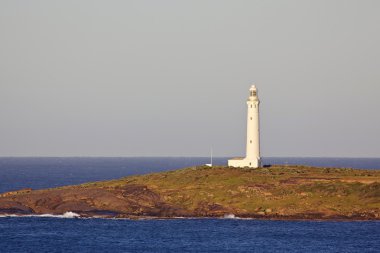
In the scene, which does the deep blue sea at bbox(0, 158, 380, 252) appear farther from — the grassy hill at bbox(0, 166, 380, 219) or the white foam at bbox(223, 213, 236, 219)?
the grassy hill at bbox(0, 166, 380, 219)

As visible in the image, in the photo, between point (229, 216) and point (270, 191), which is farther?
point (270, 191)

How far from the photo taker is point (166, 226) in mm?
114750

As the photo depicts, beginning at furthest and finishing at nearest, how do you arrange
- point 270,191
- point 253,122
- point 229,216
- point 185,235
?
1. point 253,122
2. point 270,191
3. point 229,216
4. point 185,235

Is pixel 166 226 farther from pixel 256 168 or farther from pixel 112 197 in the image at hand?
pixel 256 168

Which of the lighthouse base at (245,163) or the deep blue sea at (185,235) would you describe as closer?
the deep blue sea at (185,235)

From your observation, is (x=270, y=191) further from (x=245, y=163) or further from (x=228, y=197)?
(x=245, y=163)

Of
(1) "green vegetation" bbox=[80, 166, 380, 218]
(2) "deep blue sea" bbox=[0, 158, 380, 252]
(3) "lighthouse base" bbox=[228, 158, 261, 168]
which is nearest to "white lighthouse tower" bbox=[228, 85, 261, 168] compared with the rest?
(3) "lighthouse base" bbox=[228, 158, 261, 168]

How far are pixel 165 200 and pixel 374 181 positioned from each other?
3144cm

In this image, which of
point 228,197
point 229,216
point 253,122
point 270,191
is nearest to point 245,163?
point 253,122

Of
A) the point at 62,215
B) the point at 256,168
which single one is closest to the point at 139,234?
the point at 62,215

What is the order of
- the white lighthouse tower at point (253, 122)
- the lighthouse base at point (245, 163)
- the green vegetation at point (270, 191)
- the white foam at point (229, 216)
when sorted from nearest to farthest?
the green vegetation at point (270, 191) → the white foam at point (229, 216) → the white lighthouse tower at point (253, 122) → the lighthouse base at point (245, 163)

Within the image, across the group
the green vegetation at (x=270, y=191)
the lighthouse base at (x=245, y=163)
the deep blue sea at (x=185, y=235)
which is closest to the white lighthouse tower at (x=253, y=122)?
the lighthouse base at (x=245, y=163)

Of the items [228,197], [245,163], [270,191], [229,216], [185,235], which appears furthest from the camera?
[245,163]

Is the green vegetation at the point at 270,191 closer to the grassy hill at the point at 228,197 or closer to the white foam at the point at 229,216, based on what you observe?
the grassy hill at the point at 228,197
